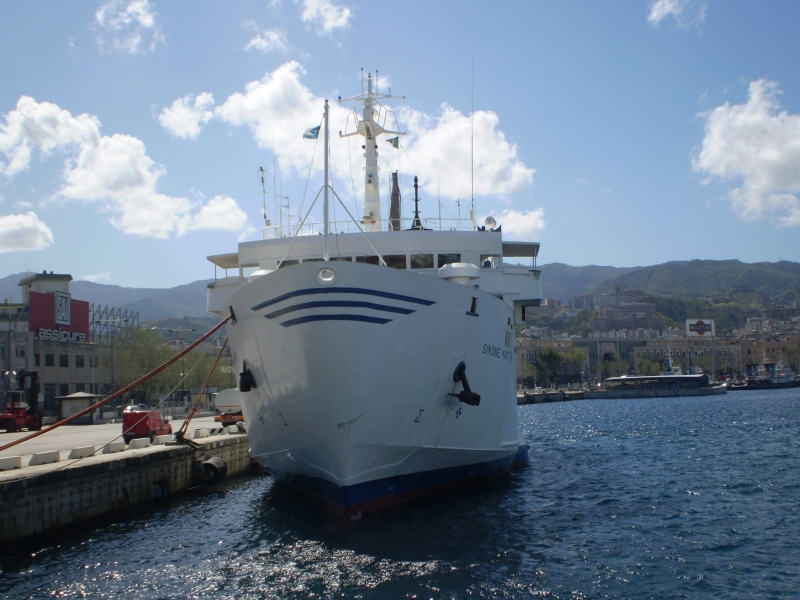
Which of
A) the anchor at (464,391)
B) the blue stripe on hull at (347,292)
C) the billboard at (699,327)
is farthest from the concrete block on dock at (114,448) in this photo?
the billboard at (699,327)

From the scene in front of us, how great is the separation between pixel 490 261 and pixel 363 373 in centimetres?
743

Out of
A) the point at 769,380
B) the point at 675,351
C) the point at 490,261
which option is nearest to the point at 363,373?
the point at 490,261

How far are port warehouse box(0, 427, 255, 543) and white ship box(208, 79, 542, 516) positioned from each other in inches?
109

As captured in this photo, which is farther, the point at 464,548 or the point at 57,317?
the point at 57,317

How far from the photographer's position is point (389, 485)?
11.7 m

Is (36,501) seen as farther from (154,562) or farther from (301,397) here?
(301,397)

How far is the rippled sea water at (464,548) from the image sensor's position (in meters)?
8.86

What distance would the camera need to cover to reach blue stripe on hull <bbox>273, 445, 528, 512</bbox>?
11.2m

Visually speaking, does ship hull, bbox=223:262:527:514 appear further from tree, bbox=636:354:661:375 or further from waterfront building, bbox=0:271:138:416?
tree, bbox=636:354:661:375

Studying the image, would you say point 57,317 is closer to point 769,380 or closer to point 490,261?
point 490,261

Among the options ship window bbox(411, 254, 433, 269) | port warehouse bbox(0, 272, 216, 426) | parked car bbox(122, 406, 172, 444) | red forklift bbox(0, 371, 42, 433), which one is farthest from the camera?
port warehouse bbox(0, 272, 216, 426)

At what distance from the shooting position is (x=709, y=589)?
8.62 metres

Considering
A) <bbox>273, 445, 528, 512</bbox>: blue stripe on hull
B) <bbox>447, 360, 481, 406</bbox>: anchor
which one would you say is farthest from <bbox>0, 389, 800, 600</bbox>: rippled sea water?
<bbox>447, 360, 481, 406</bbox>: anchor

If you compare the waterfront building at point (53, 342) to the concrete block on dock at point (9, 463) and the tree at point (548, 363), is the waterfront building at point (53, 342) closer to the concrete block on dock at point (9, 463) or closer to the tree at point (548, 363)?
the concrete block on dock at point (9, 463)
